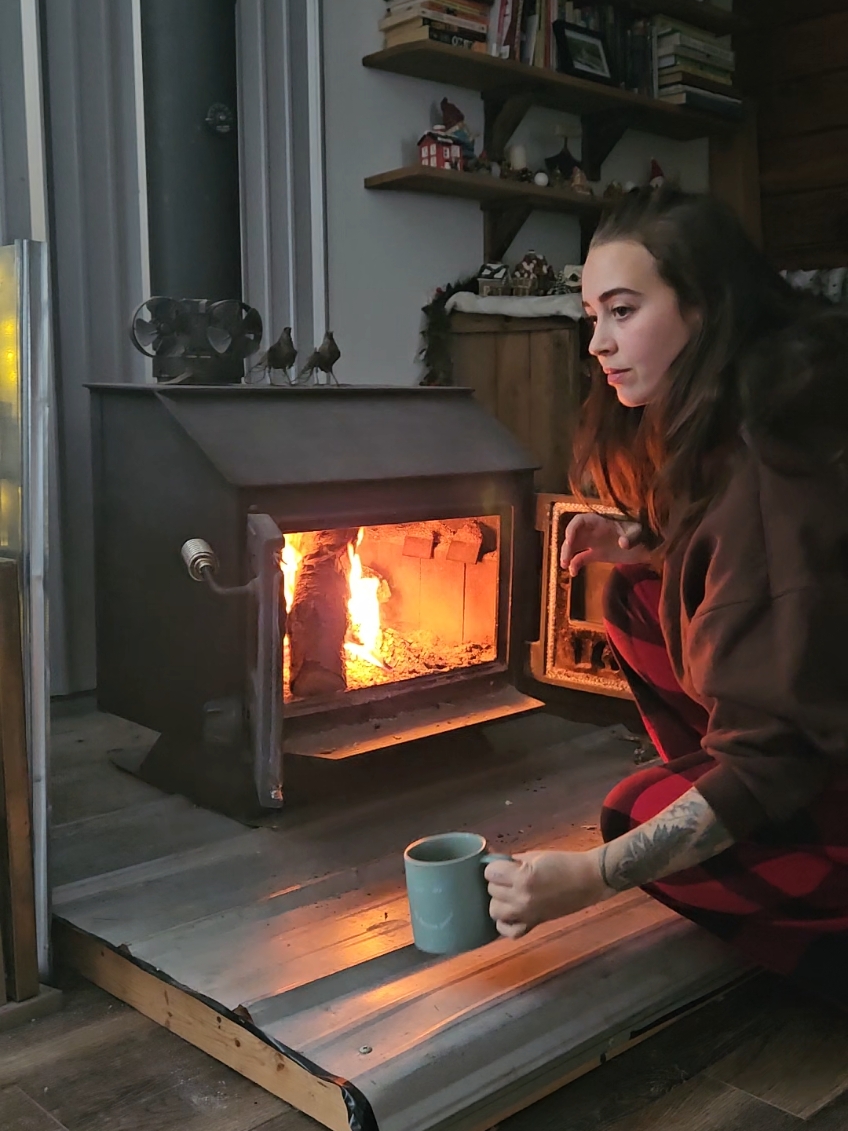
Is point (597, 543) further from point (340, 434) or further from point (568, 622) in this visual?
point (568, 622)

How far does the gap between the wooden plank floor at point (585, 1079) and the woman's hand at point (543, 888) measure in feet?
0.68

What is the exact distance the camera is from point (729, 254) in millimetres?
1162

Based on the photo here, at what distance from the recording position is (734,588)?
1.08 m

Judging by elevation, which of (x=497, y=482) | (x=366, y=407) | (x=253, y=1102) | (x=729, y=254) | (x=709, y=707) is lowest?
(x=253, y=1102)

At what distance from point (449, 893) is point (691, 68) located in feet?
9.18

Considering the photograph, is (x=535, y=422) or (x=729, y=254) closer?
(x=729, y=254)

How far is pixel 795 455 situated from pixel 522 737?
114 centimetres

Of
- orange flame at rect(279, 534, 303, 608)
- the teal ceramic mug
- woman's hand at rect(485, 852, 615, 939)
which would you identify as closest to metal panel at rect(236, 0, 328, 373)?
orange flame at rect(279, 534, 303, 608)

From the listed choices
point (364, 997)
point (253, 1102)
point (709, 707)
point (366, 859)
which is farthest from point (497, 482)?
point (253, 1102)

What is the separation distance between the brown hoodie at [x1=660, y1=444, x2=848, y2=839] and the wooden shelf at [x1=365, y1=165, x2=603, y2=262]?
1802mm

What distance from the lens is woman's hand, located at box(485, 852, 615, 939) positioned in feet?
3.44

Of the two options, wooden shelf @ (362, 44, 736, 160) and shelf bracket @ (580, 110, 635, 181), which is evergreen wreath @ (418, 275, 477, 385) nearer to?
wooden shelf @ (362, 44, 736, 160)

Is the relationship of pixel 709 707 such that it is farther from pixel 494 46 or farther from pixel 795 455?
pixel 494 46

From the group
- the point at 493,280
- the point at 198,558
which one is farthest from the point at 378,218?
the point at 198,558
